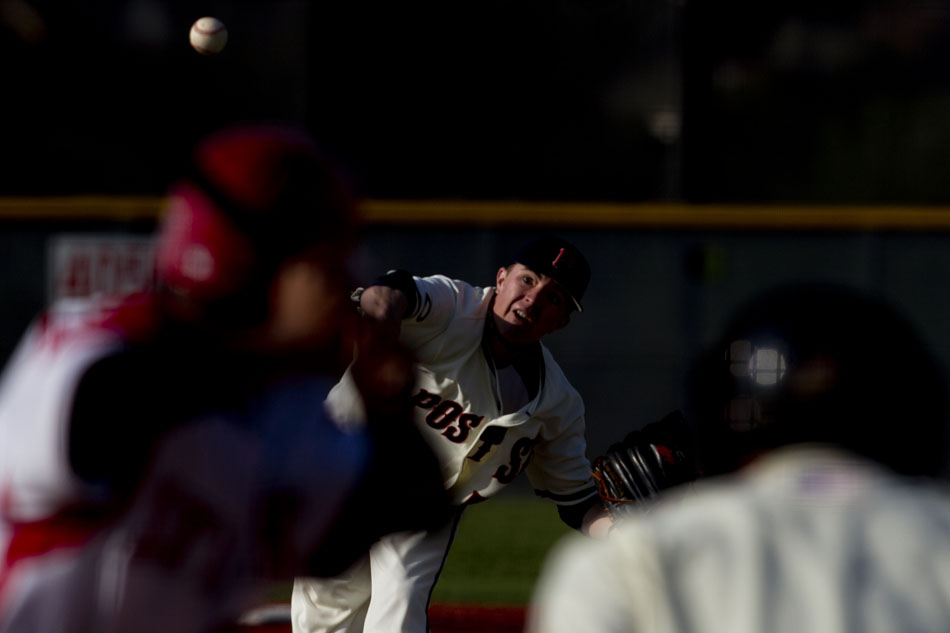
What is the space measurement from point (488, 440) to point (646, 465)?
673 millimetres

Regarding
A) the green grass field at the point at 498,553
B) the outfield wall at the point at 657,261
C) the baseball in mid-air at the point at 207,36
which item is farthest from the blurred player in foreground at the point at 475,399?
the outfield wall at the point at 657,261

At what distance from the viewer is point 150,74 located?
1068 cm

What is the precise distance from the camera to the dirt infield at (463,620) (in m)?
6.02

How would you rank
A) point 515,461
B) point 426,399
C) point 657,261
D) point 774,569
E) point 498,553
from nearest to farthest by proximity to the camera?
point 774,569
point 426,399
point 515,461
point 498,553
point 657,261

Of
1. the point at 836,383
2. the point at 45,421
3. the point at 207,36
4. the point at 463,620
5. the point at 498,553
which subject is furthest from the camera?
the point at 498,553

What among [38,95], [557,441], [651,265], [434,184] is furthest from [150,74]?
[557,441]

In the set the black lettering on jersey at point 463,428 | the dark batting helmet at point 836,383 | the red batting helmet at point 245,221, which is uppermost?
the red batting helmet at point 245,221

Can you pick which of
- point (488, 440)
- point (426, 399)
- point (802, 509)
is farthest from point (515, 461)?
point (802, 509)

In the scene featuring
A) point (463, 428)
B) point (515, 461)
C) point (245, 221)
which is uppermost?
point (245, 221)

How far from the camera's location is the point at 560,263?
471 cm

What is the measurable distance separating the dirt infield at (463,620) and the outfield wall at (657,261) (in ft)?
13.8

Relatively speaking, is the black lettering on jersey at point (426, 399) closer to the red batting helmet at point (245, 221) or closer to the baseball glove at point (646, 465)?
the baseball glove at point (646, 465)

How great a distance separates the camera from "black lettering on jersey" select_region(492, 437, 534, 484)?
4805 mm

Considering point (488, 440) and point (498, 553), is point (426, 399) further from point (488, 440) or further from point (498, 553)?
point (498, 553)
